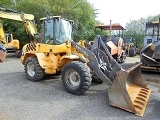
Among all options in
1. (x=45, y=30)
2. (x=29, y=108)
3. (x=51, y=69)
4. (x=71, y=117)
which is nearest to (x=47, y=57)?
(x=51, y=69)

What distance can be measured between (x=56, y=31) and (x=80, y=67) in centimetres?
199

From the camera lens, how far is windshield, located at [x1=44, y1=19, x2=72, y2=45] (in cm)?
729

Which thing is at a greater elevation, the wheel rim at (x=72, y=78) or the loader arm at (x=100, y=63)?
the loader arm at (x=100, y=63)

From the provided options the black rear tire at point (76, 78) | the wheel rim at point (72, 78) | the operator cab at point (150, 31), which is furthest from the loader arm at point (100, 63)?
the operator cab at point (150, 31)

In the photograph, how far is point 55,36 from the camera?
7.27 meters

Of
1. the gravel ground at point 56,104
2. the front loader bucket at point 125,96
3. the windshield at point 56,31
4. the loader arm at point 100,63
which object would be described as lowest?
the gravel ground at point 56,104

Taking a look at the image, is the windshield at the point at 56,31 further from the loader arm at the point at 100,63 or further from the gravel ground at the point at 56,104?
the gravel ground at the point at 56,104

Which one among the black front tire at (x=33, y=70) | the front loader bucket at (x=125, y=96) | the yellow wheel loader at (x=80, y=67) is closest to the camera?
the front loader bucket at (x=125, y=96)

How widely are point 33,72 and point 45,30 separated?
4.79 ft

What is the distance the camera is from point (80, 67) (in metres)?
5.82

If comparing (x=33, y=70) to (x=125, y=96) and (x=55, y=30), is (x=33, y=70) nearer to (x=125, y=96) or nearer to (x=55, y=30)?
(x=55, y=30)

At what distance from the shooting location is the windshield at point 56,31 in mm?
7289

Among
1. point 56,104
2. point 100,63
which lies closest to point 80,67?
point 100,63

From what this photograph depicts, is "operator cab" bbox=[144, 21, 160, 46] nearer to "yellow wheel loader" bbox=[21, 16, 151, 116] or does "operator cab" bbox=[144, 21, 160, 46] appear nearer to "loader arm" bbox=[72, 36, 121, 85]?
"yellow wheel loader" bbox=[21, 16, 151, 116]
